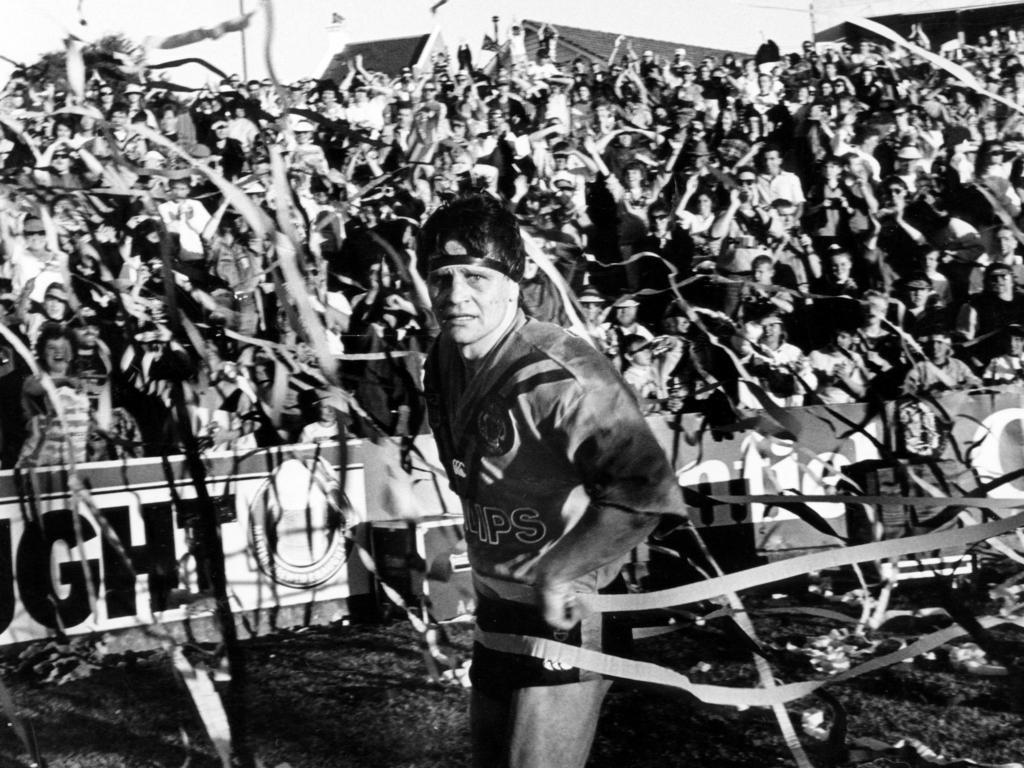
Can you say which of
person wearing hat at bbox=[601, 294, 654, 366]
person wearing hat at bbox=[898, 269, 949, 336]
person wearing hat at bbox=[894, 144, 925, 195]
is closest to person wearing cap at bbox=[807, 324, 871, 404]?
person wearing hat at bbox=[898, 269, 949, 336]

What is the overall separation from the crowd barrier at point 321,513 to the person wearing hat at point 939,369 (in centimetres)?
12

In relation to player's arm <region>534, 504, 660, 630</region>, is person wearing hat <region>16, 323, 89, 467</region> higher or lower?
higher

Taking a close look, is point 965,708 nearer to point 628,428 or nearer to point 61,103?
point 628,428

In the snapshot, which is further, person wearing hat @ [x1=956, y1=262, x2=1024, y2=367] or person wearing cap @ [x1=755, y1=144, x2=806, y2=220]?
person wearing cap @ [x1=755, y1=144, x2=806, y2=220]

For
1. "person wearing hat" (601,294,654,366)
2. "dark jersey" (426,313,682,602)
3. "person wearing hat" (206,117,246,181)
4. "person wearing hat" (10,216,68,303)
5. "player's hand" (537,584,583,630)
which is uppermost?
"person wearing hat" (206,117,246,181)

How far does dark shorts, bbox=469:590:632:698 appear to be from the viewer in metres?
2.85

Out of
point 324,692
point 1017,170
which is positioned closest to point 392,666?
point 324,692

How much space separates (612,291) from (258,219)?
5522mm

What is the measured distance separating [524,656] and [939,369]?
5.67 metres

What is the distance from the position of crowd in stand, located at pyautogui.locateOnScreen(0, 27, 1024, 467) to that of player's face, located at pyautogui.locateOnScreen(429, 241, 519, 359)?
163 centimetres

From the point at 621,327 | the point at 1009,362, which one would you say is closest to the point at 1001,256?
the point at 1009,362

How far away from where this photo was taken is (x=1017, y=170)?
387 inches

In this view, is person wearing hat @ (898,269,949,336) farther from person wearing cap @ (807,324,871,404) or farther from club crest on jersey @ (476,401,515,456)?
club crest on jersey @ (476,401,515,456)

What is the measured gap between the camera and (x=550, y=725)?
284cm
